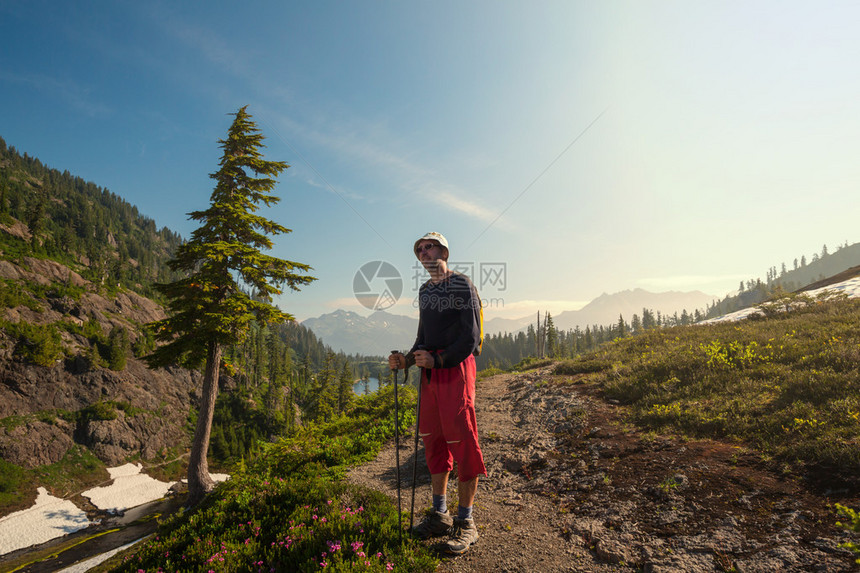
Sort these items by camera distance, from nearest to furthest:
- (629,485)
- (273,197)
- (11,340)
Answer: (629,485), (273,197), (11,340)

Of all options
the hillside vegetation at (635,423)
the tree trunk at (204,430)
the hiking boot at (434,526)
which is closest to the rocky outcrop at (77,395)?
the tree trunk at (204,430)

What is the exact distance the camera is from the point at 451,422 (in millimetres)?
3652

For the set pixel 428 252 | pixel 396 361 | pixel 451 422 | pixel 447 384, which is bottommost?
pixel 451 422

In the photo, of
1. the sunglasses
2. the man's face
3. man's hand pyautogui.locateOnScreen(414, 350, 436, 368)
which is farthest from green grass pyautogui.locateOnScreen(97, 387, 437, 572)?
the sunglasses

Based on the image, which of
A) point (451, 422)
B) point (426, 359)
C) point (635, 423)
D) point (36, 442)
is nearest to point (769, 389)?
point (635, 423)

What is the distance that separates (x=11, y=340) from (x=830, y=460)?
11328cm

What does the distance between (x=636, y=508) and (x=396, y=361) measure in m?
3.60

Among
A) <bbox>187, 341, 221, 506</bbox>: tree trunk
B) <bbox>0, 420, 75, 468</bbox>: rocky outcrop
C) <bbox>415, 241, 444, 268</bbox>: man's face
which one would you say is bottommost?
<bbox>0, 420, 75, 468</bbox>: rocky outcrop

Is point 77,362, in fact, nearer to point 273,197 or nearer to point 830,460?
point 273,197

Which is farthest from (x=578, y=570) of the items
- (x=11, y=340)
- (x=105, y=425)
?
(x=11, y=340)

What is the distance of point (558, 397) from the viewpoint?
1061 cm

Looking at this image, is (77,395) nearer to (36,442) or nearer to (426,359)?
(36,442)

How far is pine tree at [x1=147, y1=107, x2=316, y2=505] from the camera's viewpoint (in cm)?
1340

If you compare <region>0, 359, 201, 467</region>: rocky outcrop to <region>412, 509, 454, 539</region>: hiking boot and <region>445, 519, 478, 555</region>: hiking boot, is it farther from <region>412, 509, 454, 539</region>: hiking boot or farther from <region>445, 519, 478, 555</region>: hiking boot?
<region>445, 519, 478, 555</region>: hiking boot
